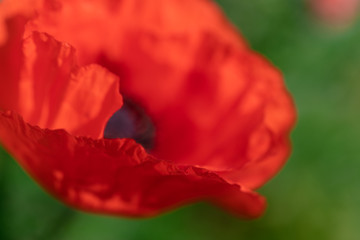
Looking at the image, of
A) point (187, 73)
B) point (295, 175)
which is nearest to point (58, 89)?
point (187, 73)

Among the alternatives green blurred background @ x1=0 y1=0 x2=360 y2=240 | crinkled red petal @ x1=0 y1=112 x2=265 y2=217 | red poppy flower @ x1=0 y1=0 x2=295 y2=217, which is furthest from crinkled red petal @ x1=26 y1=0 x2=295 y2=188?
green blurred background @ x1=0 y1=0 x2=360 y2=240

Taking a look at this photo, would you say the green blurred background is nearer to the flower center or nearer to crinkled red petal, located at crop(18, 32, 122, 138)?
the flower center

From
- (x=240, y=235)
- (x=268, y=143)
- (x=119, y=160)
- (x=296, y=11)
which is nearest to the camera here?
(x=119, y=160)

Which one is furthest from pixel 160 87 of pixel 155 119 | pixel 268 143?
pixel 268 143

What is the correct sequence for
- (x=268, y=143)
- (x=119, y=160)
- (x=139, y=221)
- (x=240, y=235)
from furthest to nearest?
(x=240, y=235)
(x=139, y=221)
(x=268, y=143)
(x=119, y=160)

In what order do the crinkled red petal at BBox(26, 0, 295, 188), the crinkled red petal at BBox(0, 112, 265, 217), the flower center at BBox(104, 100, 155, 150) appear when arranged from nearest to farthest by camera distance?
1. the crinkled red petal at BBox(0, 112, 265, 217)
2. the crinkled red petal at BBox(26, 0, 295, 188)
3. the flower center at BBox(104, 100, 155, 150)

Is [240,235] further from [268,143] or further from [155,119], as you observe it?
[268,143]

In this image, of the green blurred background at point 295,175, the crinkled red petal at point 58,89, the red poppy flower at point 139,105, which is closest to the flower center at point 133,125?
the red poppy flower at point 139,105
